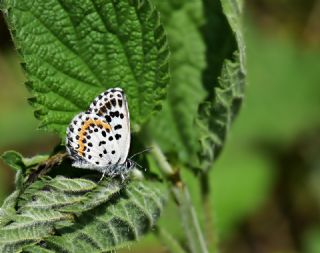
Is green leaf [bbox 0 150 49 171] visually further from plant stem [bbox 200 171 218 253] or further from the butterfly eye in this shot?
plant stem [bbox 200 171 218 253]

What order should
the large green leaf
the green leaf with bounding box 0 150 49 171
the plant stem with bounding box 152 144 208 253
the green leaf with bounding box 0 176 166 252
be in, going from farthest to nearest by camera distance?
the large green leaf, the plant stem with bounding box 152 144 208 253, the green leaf with bounding box 0 150 49 171, the green leaf with bounding box 0 176 166 252

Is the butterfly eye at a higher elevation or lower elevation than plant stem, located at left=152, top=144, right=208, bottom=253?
higher

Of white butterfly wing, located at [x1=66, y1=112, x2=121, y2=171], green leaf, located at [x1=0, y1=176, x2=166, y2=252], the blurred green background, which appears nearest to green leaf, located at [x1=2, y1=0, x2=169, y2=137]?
white butterfly wing, located at [x1=66, y1=112, x2=121, y2=171]

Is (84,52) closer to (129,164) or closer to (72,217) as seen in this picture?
(129,164)

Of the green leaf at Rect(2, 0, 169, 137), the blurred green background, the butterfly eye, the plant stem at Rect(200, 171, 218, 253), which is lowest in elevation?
the blurred green background

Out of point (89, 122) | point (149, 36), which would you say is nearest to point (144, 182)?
point (89, 122)

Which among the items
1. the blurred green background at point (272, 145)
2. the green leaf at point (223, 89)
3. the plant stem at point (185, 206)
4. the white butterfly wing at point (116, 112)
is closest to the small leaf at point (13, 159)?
the white butterfly wing at point (116, 112)
